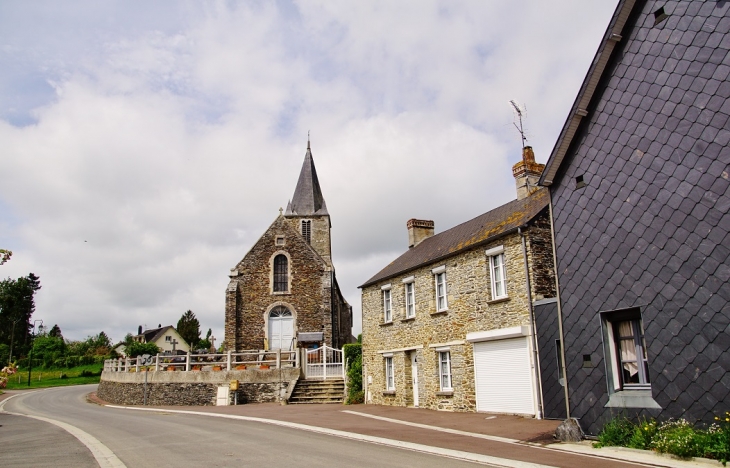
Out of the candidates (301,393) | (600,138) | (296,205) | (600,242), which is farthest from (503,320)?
(296,205)

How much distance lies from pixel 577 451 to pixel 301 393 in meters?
15.2

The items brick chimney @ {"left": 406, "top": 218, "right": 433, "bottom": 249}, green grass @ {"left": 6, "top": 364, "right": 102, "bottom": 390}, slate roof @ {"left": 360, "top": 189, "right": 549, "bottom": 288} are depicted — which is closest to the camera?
slate roof @ {"left": 360, "top": 189, "right": 549, "bottom": 288}

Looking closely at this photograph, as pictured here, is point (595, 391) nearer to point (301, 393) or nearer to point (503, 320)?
point (503, 320)

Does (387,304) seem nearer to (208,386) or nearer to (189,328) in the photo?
(208,386)

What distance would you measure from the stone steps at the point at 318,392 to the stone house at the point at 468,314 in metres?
1.48

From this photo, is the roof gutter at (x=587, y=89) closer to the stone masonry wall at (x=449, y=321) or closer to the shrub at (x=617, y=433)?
the stone masonry wall at (x=449, y=321)

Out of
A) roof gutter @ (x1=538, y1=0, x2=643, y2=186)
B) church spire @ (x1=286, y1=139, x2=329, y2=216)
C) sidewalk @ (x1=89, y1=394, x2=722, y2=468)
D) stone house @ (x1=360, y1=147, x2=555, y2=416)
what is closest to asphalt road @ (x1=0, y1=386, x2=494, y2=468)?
sidewalk @ (x1=89, y1=394, x2=722, y2=468)

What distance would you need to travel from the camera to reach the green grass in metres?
53.1

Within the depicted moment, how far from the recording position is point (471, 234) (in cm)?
1959

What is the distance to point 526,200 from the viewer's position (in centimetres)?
1936

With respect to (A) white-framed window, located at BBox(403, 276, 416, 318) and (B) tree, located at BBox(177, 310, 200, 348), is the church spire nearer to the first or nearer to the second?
(A) white-framed window, located at BBox(403, 276, 416, 318)

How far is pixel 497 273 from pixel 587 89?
21.3ft

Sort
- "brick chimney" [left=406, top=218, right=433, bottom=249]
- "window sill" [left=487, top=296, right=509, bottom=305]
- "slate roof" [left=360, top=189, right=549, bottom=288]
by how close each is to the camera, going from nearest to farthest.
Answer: "window sill" [left=487, top=296, right=509, bottom=305] → "slate roof" [left=360, top=189, right=549, bottom=288] → "brick chimney" [left=406, top=218, right=433, bottom=249]

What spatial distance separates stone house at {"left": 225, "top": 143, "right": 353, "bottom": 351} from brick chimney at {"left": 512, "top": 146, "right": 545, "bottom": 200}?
56.7 feet
